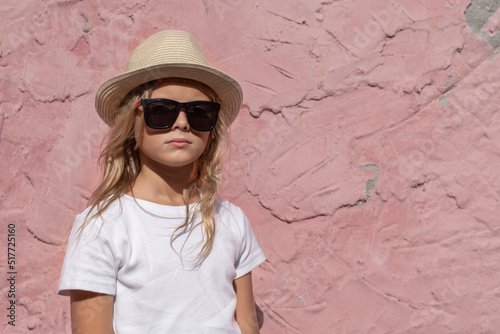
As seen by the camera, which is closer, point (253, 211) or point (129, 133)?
point (129, 133)

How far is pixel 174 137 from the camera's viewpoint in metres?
1.43

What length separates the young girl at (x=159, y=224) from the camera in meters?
1.36

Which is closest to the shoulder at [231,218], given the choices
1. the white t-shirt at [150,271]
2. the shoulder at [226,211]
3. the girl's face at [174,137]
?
the shoulder at [226,211]

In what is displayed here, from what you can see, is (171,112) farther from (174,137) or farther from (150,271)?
(150,271)

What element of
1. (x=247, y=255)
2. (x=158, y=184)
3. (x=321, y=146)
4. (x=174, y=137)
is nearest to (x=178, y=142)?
(x=174, y=137)

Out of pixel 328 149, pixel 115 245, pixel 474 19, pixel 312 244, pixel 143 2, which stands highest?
pixel 143 2

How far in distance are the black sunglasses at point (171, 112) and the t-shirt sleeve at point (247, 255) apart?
0.40 meters

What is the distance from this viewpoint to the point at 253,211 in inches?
85.0

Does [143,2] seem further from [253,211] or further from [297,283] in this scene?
[297,283]

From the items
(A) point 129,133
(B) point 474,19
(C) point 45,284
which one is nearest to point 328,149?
(B) point 474,19

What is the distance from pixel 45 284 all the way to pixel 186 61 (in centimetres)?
126

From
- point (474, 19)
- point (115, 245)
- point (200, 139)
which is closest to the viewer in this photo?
point (115, 245)

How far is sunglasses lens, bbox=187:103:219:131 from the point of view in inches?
56.8

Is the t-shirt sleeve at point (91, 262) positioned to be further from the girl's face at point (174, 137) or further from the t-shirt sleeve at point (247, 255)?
the t-shirt sleeve at point (247, 255)
